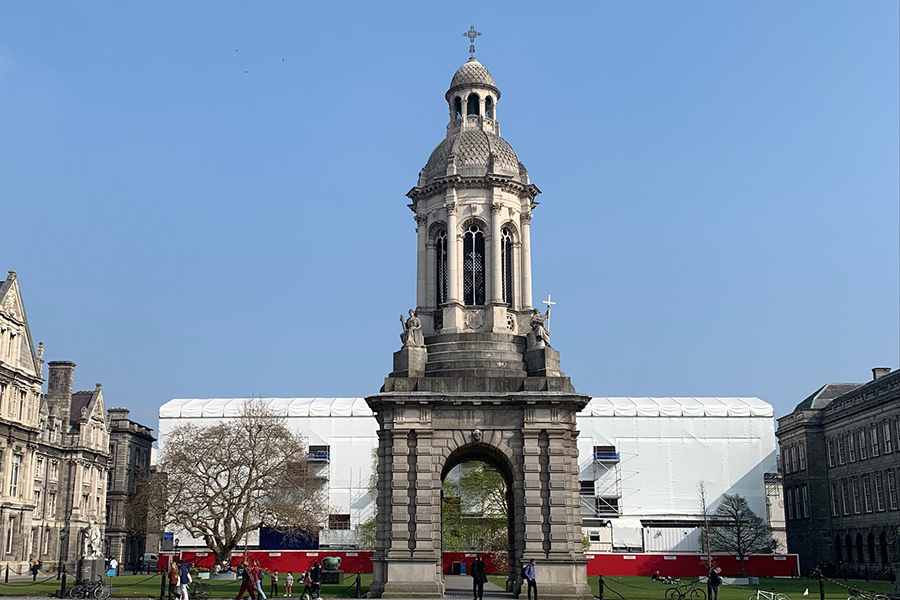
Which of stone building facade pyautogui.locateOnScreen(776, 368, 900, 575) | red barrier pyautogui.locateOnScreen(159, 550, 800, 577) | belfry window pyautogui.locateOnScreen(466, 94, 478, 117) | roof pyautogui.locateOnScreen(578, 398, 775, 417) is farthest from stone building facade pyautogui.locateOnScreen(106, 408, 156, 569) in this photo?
belfry window pyautogui.locateOnScreen(466, 94, 478, 117)

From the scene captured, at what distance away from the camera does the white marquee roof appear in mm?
91562

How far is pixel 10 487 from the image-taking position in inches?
2822

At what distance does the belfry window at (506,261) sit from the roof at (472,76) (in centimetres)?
714

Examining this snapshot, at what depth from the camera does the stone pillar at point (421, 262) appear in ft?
131

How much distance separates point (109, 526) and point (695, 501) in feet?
209

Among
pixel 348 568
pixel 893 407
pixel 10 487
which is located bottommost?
pixel 348 568

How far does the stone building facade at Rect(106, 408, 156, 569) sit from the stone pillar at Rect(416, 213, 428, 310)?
68.7 m

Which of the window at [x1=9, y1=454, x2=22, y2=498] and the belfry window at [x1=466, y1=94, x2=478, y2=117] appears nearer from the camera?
the belfry window at [x1=466, y1=94, x2=478, y2=117]

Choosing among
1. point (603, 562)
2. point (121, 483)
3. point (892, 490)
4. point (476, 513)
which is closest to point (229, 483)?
point (476, 513)

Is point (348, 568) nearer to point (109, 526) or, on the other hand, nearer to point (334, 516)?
point (334, 516)

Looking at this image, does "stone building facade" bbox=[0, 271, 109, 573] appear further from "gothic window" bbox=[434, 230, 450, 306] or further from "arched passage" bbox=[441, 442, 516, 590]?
"gothic window" bbox=[434, 230, 450, 306]

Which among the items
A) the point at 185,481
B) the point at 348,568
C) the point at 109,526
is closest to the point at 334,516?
the point at 348,568

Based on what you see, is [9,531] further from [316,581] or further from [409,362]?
[409,362]

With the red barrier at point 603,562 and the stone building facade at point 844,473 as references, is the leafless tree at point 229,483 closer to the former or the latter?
the red barrier at point 603,562
